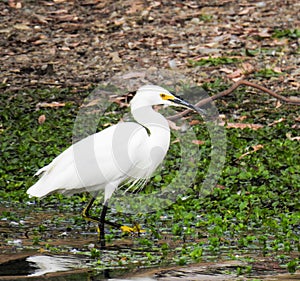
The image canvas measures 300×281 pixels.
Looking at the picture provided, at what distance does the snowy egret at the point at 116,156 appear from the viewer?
8055 millimetres

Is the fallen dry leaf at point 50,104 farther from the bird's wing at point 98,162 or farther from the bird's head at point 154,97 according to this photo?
the bird's head at point 154,97

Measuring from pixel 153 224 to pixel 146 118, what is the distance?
1.03 m

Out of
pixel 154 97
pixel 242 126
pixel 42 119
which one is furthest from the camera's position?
pixel 42 119

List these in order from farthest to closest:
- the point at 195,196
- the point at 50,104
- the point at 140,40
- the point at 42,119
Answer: the point at 140,40, the point at 50,104, the point at 42,119, the point at 195,196

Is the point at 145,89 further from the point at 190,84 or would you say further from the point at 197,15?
the point at 197,15

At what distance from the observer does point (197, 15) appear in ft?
51.3

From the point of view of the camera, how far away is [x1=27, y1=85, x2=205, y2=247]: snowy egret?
8055 millimetres

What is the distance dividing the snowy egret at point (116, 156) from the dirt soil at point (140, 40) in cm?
516

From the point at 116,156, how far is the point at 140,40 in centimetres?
707

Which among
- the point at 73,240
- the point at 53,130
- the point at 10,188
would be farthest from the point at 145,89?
the point at 53,130

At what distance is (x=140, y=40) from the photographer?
587 inches

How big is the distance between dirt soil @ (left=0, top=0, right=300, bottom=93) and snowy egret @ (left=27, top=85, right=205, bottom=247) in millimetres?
5162

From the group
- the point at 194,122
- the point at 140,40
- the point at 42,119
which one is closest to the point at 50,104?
the point at 42,119

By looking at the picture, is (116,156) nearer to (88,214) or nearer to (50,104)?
(88,214)
